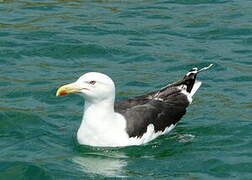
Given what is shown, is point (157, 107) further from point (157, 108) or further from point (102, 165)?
point (102, 165)

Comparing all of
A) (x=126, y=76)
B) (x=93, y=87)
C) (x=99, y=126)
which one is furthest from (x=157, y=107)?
(x=126, y=76)

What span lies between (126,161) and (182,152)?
0.86 meters

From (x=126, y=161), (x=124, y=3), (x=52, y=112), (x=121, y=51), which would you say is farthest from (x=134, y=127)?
(x=124, y=3)

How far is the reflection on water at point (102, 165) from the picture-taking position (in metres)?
12.3

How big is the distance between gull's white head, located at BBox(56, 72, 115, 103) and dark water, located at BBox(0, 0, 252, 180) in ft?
2.48

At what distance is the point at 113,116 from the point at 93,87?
2.01 ft

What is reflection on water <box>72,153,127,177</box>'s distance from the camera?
1232cm

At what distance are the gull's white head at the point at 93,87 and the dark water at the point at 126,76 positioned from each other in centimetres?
76

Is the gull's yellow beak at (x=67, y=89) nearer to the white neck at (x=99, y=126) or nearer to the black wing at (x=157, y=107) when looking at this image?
the white neck at (x=99, y=126)

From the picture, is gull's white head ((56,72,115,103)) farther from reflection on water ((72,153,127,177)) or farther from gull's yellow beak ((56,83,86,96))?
reflection on water ((72,153,127,177))

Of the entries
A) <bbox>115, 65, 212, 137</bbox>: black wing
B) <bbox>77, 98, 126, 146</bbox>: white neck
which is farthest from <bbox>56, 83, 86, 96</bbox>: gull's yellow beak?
<bbox>115, 65, 212, 137</bbox>: black wing

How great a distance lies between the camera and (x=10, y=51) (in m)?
17.2

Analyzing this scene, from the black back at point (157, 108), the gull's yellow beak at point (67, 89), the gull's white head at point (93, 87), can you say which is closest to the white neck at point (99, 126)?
the gull's white head at point (93, 87)

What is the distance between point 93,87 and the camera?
13047 millimetres
